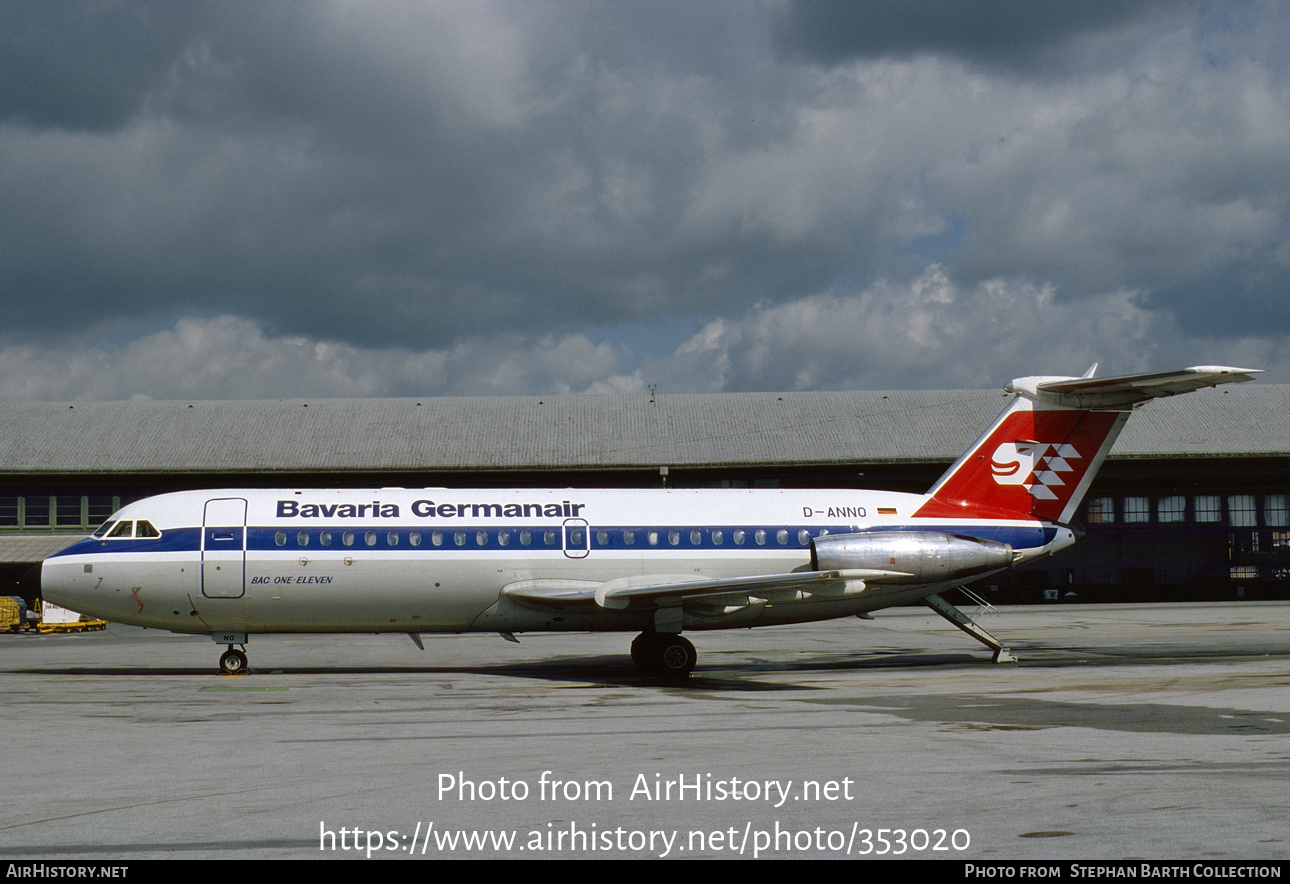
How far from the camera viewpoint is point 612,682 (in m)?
21.1

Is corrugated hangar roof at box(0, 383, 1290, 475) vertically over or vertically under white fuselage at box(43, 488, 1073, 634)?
over

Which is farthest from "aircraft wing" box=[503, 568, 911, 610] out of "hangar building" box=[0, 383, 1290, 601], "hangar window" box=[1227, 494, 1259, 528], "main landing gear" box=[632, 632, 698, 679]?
"hangar window" box=[1227, 494, 1259, 528]

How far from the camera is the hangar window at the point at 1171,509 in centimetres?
5562

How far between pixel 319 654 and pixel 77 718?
46.3 feet

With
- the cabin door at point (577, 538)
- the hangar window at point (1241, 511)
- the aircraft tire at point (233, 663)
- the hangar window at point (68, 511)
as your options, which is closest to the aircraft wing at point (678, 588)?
the cabin door at point (577, 538)

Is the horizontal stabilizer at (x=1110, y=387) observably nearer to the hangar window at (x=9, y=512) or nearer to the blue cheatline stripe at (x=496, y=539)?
the blue cheatline stripe at (x=496, y=539)

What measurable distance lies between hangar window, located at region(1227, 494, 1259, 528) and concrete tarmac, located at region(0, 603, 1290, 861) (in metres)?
34.3

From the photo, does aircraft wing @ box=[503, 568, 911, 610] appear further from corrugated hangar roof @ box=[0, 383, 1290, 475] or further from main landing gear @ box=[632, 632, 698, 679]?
corrugated hangar roof @ box=[0, 383, 1290, 475]

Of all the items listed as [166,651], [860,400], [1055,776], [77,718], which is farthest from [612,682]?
[860,400]

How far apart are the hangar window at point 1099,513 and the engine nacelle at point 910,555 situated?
36053 mm

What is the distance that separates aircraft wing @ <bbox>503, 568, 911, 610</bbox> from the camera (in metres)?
20.2

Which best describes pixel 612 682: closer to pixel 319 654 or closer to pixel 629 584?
pixel 629 584

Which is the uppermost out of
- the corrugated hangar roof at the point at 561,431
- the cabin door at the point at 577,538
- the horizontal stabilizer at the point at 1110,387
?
the corrugated hangar roof at the point at 561,431
